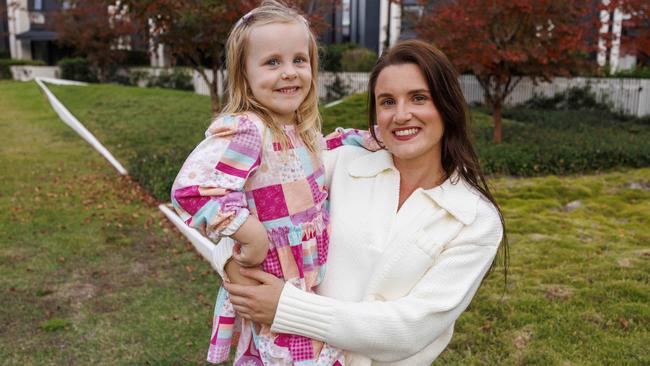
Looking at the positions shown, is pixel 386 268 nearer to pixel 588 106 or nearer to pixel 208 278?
pixel 208 278

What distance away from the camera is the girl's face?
1.90m

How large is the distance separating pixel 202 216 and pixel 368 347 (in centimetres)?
61

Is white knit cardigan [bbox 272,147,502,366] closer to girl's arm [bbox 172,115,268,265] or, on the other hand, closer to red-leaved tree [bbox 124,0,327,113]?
girl's arm [bbox 172,115,268,265]

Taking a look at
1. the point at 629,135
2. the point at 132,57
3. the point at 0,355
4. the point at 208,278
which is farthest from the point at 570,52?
the point at 132,57

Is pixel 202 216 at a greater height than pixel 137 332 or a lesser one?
greater

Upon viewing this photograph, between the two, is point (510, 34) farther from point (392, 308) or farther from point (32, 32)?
point (32, 32)

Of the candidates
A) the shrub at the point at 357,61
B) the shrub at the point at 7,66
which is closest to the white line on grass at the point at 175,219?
the shrub at the point at 357,61

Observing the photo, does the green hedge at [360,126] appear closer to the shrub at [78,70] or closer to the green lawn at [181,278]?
the green lawn at [181,278]

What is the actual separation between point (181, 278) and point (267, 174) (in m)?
3.82

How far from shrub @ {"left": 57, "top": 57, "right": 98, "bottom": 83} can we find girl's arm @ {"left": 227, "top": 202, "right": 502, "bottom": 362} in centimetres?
3114

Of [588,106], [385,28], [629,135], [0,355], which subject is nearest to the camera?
[0,355]

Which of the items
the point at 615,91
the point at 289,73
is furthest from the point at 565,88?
the point at 289,73

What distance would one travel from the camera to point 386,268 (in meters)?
1.82

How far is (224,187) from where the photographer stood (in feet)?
5.62
